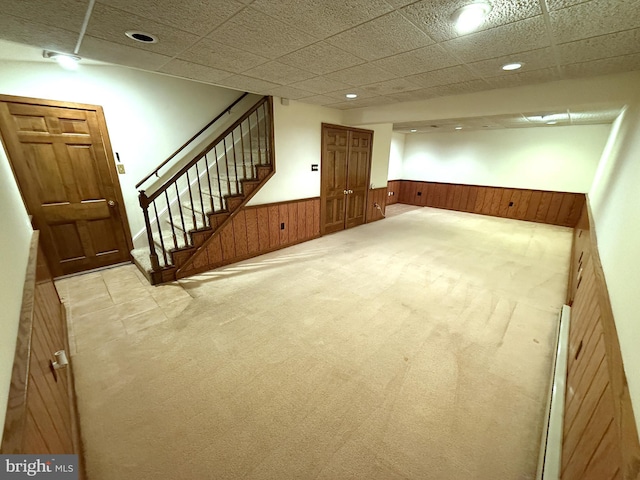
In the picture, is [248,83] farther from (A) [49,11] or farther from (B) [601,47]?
(B) [601,47]

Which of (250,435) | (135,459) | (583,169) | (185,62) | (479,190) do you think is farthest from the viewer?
(479,190)

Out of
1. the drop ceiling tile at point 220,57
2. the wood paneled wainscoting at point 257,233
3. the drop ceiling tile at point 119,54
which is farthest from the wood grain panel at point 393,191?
the drop ceiling tile at point 119,54

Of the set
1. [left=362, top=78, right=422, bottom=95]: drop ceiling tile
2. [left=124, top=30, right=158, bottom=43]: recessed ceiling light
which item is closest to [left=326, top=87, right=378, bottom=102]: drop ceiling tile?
[left=362, top=78, right=422, bottom=95]: drop ceiling tile

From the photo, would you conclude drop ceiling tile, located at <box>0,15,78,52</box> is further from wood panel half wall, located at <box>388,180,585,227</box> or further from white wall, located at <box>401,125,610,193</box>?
white wall, located at <box>401,125,610,193</box>

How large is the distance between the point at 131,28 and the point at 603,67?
12.6ft

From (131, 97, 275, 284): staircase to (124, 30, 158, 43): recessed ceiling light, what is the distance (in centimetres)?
125

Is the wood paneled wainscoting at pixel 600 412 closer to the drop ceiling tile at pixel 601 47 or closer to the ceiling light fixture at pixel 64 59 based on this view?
the drop ceiling tile at pixel 601 47

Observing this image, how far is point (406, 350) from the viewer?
2047 mm

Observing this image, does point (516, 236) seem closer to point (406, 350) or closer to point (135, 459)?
point (406, 350)

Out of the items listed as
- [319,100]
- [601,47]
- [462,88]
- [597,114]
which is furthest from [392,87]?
[597,114]

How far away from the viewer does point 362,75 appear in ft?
8.39

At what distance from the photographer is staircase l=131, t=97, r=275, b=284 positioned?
123 inches

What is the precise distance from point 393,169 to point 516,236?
13.6ft

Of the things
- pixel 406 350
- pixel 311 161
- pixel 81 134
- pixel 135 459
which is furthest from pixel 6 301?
pixel 311 161
